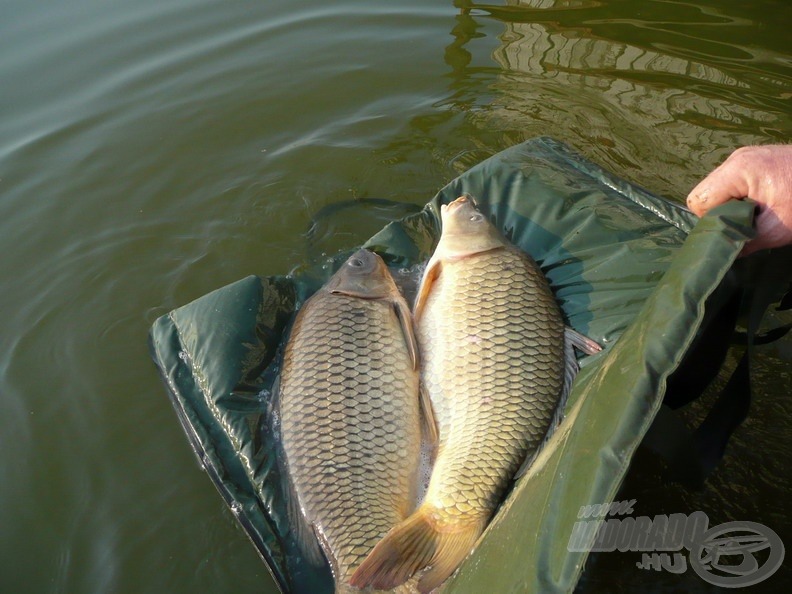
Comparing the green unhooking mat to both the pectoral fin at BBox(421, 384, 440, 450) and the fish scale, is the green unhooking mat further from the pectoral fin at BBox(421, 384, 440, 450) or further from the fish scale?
the pectoral fin at BBox(421, 384, 440, 450)

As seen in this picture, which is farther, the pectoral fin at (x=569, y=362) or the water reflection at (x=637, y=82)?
the water reflection at (x=637, y=82)

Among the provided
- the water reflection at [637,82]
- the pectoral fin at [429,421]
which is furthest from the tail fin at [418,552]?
the water reflection at [637,82]

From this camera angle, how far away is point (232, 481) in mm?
2107

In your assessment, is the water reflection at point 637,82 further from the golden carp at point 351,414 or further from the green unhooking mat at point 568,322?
the golden carp at point 351,414

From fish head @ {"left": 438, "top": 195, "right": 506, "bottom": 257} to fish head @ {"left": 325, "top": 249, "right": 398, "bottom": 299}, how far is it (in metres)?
0.23

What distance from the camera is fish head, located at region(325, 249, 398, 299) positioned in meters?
2.42

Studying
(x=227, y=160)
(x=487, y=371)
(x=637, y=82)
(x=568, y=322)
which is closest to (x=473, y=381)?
(x=487, y=371)

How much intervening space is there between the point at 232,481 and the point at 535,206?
1.45m

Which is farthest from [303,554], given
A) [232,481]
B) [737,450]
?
[737,450]

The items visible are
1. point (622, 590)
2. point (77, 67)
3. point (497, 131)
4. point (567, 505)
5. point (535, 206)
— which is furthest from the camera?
point (77, 67)

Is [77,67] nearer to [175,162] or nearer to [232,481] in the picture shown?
[175,162]

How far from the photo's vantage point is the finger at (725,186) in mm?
1713

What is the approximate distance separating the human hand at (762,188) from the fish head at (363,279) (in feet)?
3.60

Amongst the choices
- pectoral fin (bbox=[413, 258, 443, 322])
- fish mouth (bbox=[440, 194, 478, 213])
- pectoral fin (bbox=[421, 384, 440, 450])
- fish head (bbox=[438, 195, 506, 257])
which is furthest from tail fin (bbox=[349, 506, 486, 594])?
fish mouth (bbox=[440, 194, 478, 213])
